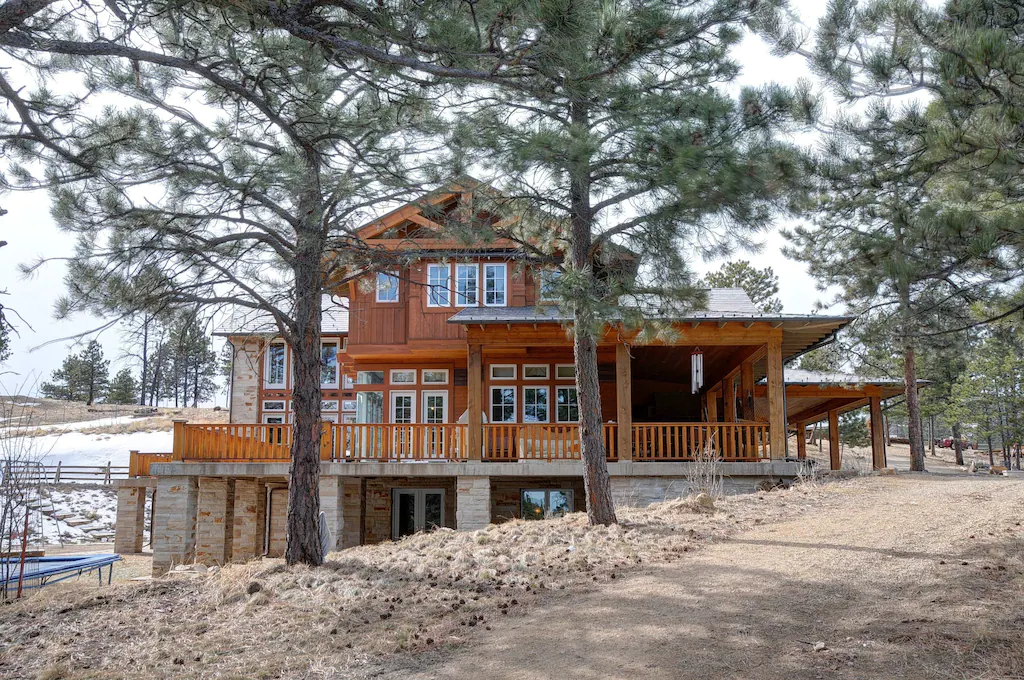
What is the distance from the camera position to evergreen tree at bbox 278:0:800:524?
5.74 m

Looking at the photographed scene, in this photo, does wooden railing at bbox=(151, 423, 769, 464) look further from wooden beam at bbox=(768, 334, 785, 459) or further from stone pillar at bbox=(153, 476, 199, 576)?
Result: stone pillar at bbox=(153, 476, 199, 576)

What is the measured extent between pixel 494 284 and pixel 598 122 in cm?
1010

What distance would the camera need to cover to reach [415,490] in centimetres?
1712

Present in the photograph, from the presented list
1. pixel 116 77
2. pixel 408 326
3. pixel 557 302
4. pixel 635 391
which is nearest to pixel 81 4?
pixel 116 77

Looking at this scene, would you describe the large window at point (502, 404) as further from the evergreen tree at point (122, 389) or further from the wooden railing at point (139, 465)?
the evergreen tree at point (122, 389)

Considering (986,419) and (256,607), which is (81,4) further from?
(986,419)

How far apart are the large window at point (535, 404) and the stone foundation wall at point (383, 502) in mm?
2229

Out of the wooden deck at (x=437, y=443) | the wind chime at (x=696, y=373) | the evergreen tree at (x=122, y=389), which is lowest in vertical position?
the wooden deck at (x=437, y=443)

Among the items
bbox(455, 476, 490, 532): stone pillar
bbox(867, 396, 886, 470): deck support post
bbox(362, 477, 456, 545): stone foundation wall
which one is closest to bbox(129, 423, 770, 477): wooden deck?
bbox(455, 476, 490, 532): stone pillar

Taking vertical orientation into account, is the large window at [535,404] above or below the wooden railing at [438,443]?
above

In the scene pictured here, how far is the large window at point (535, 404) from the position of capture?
1744 cm

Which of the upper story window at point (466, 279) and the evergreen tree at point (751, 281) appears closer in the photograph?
the upper story window at point (466, 279)

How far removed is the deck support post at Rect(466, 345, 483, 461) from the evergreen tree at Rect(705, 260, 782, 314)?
21541 millimetres

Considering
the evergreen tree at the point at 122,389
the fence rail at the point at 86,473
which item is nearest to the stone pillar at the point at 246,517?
the fence rail at the point at 86,473
